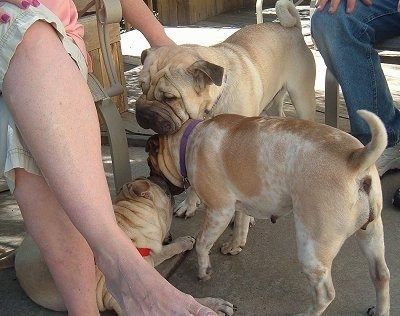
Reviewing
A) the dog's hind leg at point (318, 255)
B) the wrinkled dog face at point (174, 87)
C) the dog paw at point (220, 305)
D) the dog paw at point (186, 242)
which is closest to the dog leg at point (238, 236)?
the dog paw at point (186, 242)

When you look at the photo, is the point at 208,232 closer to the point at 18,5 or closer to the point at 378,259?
the point at 378,259

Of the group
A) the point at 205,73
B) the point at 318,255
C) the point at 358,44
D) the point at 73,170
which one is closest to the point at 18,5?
the point at 73,170

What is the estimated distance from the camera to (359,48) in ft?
9.48

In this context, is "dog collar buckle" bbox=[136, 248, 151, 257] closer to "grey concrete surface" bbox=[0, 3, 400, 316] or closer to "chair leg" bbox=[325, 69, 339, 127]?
"grey concrete surface" bbox=[0, 3, 400, 316]

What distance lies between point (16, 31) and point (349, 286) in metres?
1.54

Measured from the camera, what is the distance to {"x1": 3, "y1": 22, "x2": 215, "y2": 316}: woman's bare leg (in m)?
1.50

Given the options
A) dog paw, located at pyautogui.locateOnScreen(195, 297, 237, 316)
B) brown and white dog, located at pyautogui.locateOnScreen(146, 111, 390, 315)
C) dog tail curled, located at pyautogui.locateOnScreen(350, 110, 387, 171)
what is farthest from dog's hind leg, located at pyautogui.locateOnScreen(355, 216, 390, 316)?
dog paw, located at pyautogui.locateOnScreen(195, 297, 237, 316)

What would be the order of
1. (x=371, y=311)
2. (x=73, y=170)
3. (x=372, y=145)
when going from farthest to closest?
(x=371, y=311), (x=372, y=145), (x=73, y=170)

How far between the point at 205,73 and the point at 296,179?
79cm

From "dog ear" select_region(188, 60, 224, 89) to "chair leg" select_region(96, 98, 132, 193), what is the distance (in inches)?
16.1

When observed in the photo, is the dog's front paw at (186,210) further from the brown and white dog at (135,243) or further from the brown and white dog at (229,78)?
the brown and white dog at (135,243)

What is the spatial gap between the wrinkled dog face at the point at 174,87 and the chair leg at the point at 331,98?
36.1 inches

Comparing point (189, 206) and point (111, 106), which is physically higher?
point (111, 106)

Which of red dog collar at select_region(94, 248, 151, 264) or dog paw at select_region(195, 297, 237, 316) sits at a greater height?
red dog collar at select_region(94, 248, 151, 264)
